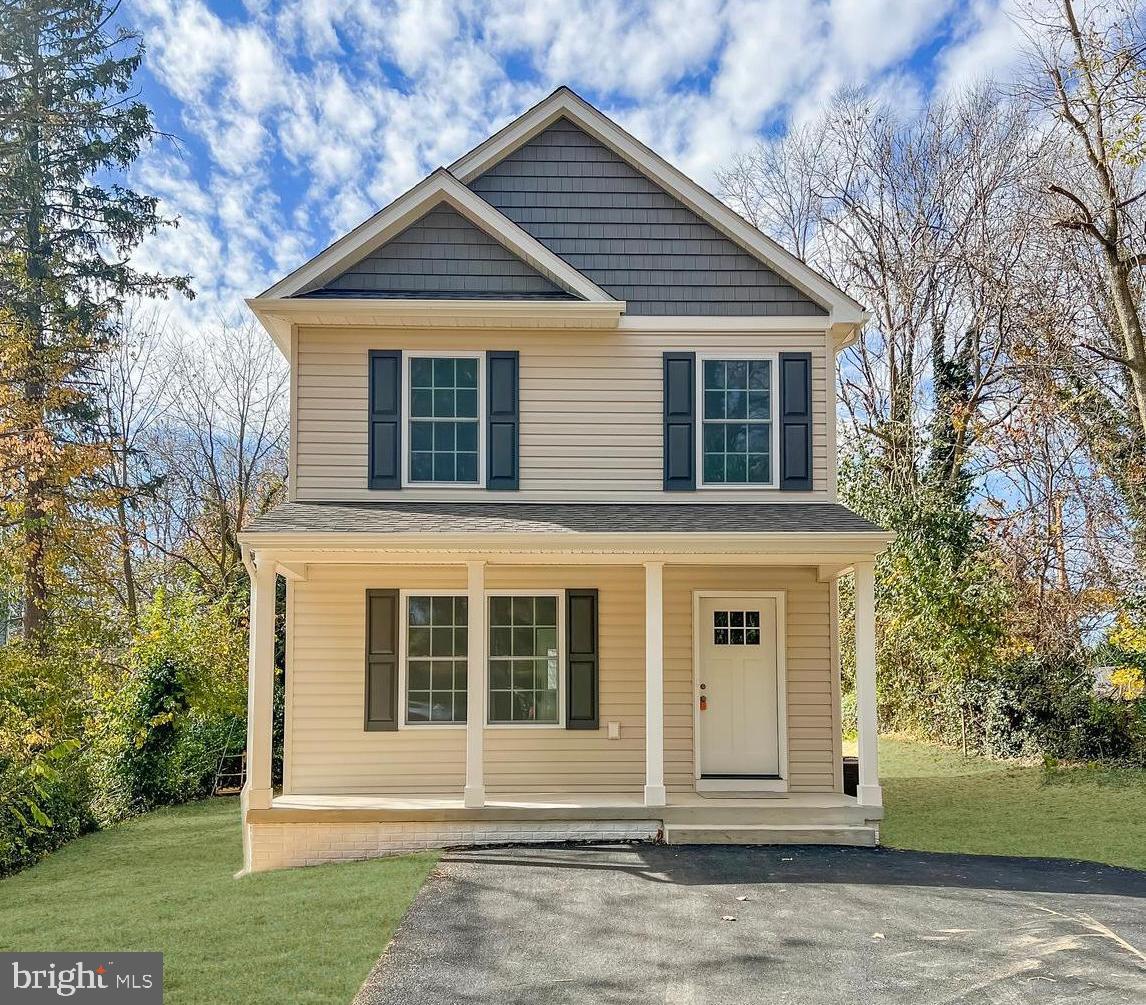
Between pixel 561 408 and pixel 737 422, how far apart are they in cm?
201

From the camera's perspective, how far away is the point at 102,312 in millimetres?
18750

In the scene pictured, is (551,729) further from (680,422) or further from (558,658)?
(680,422)

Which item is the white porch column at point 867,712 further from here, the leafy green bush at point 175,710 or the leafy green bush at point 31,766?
the leafy green bush at point 175,710

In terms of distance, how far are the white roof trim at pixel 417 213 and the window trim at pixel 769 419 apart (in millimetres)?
1379

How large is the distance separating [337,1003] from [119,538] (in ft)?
55.9

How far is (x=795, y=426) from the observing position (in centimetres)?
1098

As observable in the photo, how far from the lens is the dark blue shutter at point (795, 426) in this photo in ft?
35.9

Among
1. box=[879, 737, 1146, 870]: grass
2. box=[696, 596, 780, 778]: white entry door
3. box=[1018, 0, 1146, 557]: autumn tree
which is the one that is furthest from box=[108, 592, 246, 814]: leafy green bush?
box=[1018, 0, 1146, 557]: autumn tree

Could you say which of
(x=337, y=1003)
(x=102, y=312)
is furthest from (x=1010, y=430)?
(x=102, y=312)

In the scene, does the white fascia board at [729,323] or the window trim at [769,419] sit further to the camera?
the white fascia board at [729,323]

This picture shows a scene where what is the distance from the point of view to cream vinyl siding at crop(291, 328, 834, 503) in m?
10.8

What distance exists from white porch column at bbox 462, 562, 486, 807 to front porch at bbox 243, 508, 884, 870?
0.06 ft

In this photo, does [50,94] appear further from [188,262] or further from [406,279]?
[406,279]

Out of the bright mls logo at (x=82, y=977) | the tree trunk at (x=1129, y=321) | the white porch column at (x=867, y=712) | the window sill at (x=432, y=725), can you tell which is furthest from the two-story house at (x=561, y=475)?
the tree trunk at (x=1129, y=321)
